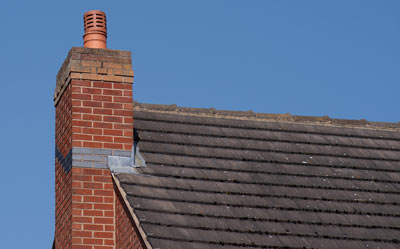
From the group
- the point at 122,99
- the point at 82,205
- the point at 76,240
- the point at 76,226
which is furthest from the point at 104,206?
the point at 122,99

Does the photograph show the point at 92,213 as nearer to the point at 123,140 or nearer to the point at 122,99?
the point at 123,140

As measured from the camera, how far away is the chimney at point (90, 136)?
11.5 metres

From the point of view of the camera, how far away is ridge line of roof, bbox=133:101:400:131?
1338cm

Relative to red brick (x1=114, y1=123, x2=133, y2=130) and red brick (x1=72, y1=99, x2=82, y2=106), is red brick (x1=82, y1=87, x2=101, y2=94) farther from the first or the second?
red brick (x1=114, y1=123, x2=133, y2=130)

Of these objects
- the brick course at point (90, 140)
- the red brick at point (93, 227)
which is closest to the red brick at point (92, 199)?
the brick course at point (90, 140)

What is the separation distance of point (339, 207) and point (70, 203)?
3.36 m

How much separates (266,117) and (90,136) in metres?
3.10

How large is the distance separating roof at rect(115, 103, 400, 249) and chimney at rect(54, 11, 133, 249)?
1.33ft

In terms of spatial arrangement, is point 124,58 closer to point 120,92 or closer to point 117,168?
Answer: point 120,92

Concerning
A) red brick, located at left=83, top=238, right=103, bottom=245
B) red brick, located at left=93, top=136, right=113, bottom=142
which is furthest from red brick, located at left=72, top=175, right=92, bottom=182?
red brick, located at left=83, top=238, right=103, bottom=245

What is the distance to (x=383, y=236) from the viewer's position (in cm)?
1127

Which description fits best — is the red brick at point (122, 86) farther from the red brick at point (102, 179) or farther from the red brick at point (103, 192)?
the red brick at point (103, 192)

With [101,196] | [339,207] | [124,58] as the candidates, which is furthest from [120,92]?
[339,207]

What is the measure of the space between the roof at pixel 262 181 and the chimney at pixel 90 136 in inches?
16.0
